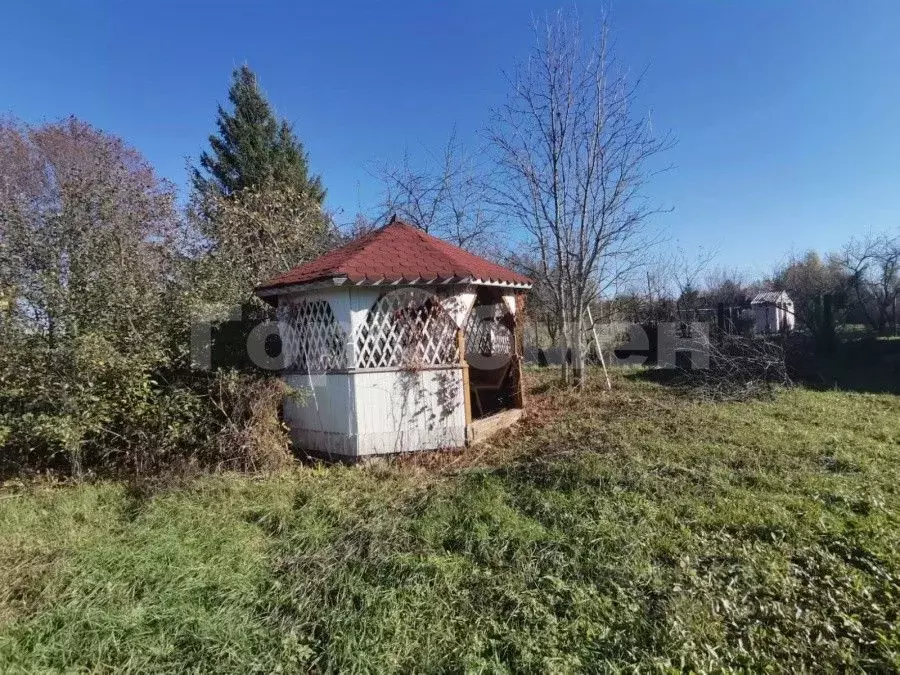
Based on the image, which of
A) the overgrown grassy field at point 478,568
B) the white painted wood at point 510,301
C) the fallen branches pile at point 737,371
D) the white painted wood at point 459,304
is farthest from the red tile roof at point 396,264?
the fallen branches pile at point 737,371

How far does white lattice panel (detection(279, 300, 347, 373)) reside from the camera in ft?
20.0

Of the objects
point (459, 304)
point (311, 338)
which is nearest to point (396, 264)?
point (459, 304)

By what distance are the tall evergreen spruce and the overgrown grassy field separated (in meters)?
13.9

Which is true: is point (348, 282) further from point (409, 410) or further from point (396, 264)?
point (409, 410)

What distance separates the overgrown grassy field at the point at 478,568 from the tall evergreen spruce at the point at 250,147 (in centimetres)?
1387

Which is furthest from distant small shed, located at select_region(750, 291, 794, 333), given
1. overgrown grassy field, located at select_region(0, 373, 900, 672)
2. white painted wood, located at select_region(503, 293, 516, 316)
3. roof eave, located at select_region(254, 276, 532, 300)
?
roof eave, located at select_region(254, 276, 532, 300)

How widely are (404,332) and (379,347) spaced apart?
37 cm

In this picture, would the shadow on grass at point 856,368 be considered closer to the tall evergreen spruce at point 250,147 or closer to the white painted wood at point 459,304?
the white painted wood at point 459,304

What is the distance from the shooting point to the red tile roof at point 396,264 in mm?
5867

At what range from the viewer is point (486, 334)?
9500 millimetres

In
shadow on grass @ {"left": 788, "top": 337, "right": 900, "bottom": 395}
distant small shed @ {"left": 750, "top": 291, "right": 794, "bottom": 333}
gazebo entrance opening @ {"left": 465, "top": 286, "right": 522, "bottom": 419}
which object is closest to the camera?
gazebo entrance opening @ {"left": 465, "top": 286, "right": 522, "bottom": 419}

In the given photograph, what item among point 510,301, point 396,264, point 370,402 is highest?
point 396,264

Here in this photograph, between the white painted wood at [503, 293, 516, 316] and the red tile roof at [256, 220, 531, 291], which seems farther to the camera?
the white painted wood at [503, 293, 516, 316]

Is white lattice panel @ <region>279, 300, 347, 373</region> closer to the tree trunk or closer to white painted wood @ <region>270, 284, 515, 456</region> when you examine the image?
white painted wood @ <region>270, 284, 515, 456</region>
